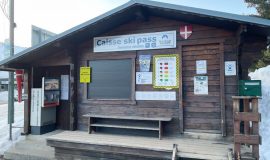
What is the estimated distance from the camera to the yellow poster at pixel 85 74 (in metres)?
5.76

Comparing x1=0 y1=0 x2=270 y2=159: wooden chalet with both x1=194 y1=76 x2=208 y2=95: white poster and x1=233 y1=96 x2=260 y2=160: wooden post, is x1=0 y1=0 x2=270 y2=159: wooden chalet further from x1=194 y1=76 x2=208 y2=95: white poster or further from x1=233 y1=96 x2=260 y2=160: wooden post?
x1=233 y1=96 x2=260 y2=160: wooden post

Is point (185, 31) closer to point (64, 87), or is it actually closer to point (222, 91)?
point (222, 91)

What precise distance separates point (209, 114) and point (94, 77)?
2.98m

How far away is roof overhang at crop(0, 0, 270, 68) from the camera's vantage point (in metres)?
4.01

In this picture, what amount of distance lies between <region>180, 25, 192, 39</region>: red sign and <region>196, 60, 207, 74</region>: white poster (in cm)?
65

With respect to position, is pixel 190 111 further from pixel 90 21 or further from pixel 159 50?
pixel 90 21

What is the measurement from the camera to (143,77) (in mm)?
5293

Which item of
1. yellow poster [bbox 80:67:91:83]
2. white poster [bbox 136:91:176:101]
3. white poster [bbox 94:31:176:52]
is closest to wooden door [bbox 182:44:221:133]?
white poster [bbox 136:91:176:101]

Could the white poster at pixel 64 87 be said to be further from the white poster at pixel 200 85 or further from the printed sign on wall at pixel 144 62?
the white poster at pixel 200 85

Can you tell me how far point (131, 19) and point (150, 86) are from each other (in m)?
1.74

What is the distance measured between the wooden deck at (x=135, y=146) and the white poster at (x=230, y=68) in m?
1.44

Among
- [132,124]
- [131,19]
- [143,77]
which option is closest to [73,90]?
[132,124]

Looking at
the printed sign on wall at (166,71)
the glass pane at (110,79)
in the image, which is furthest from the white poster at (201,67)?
the glass pane at (110,79)

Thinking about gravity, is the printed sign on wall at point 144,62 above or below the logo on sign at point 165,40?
below
